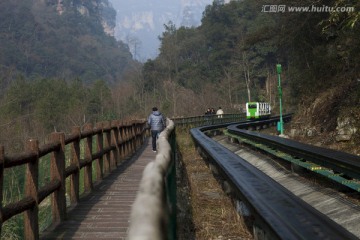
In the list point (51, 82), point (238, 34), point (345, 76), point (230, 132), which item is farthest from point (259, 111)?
point (51, 82)

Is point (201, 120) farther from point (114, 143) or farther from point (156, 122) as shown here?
point (114, 143)

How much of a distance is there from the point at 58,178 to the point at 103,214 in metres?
1.03

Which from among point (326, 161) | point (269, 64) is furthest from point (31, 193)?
point (269, 64)

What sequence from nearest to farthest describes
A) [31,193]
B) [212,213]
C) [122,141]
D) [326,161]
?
1. [31,193]
2. [212,213]
3. [326,161]
4. [122,141]

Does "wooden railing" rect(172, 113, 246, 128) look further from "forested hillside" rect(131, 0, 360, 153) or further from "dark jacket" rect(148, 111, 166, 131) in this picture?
"dark jacket" rect(148, 111, 166, 131)

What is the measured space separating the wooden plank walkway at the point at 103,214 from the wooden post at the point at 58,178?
6.1 inches

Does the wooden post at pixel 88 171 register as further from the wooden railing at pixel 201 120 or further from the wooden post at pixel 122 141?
the wooden railing at pixel 201 120

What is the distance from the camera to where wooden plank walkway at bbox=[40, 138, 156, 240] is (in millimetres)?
6551

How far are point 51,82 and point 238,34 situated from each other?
4986 cm

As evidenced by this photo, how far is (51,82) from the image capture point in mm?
122625

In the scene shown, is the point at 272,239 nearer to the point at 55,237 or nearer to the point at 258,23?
the point at 55,237

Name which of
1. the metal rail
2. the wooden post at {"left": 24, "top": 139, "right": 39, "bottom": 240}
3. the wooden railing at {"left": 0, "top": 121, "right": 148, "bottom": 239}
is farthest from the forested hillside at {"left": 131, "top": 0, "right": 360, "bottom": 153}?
the wooden post at {"left": 24, "top": 139, "right": 39, "bottom": 240}

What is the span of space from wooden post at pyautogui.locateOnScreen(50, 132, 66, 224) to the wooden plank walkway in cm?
16

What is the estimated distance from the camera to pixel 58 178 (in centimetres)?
720
